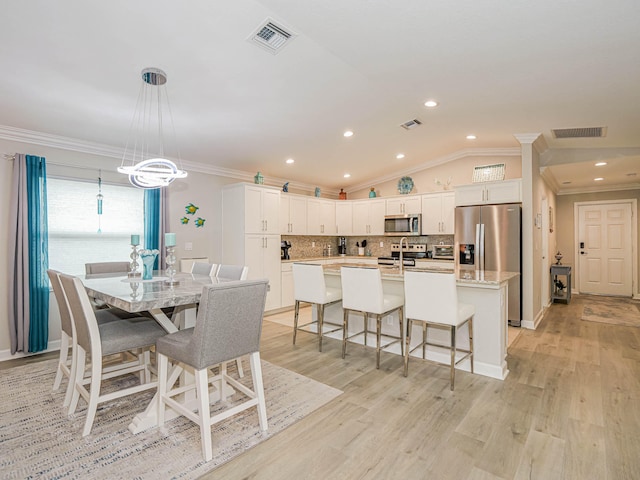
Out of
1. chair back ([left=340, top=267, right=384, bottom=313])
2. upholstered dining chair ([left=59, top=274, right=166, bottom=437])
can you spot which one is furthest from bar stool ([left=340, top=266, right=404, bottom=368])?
upholstered dining chair ([left=59, top=274, right=166, bottom=437])

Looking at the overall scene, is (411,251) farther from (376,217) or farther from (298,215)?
(298,215)

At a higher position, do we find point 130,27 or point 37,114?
point 130,27

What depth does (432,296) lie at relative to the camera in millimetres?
2891

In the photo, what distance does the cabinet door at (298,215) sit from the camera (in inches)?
238

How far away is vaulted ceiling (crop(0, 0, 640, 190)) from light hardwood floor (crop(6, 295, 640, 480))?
8.53 feet

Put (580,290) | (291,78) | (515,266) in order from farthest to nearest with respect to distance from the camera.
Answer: (580,290) < (515,266) < (291,78)

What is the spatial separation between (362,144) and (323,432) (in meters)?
4.02

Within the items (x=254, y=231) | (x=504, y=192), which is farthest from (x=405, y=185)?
(x=254, y=231)

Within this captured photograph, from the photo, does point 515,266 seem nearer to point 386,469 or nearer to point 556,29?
point 556,29

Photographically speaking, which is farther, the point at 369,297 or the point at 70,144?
the point at 70,144

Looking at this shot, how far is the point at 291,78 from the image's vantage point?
10.2 ft

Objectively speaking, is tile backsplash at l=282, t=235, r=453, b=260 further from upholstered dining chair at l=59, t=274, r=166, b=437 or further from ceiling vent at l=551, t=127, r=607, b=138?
upholstered dining chair at l=59, t=274, r=166, b=437

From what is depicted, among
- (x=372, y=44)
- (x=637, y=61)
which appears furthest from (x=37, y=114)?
(x=637, y=61)

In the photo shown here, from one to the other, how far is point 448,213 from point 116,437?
5.31m
